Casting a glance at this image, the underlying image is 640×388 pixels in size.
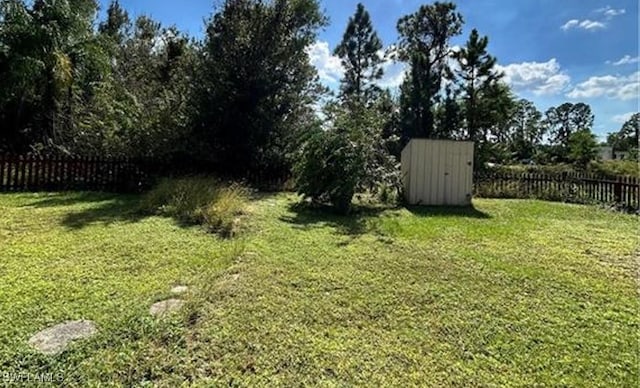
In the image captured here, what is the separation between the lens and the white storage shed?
9188 mm

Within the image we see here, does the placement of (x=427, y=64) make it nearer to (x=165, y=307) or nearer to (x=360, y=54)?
(x=360, y=54)

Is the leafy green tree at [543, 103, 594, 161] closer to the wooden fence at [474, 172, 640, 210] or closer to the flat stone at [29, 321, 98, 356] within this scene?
the wooden fence at [474, 172, 640, 210]

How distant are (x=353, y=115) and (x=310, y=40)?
14.8 feet

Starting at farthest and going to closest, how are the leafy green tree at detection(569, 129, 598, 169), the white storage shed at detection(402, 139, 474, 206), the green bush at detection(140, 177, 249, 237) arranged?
the leafy green tree at detection(569, 129, 598, 169) < the white storage shed at detection(402, 139, 474, 206) < the green bush at detection(140, 177, 249, 237)

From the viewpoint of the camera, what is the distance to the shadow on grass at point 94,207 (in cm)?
622

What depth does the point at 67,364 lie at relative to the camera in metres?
2.33

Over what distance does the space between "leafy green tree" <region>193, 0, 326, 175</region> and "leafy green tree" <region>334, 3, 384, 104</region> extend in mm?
17100

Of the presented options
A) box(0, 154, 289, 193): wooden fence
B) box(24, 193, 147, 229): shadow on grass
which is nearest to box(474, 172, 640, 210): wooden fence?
box(0, 154, 289, 193): wooden fence

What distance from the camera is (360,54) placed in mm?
28172

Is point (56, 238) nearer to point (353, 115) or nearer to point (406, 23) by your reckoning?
point (353, 115)

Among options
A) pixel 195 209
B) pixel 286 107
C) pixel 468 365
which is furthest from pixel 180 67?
pixel 468 365

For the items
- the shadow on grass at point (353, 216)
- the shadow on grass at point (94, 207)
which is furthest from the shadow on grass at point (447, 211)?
the shadow on grass at point (94, 207)

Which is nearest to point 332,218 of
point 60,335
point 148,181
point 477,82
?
point 60,335

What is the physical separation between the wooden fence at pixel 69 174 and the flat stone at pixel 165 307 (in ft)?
24.6
